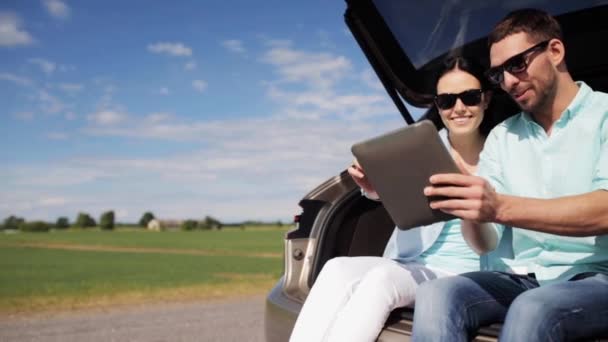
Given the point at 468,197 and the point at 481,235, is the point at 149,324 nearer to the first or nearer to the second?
the point at 481,235

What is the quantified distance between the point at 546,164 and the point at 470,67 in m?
0.86

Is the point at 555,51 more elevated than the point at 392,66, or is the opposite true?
the point at 392,66

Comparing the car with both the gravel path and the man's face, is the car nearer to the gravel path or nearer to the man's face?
the man's face

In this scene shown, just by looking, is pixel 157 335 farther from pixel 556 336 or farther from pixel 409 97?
pixel 556 336

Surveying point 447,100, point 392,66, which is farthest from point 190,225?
point 447,100

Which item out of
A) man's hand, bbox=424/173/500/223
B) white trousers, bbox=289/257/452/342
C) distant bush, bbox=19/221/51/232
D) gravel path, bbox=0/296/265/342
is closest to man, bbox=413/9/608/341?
man's hand, bbox=424/173/500/223

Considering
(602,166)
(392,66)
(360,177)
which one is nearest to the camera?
(602,166)

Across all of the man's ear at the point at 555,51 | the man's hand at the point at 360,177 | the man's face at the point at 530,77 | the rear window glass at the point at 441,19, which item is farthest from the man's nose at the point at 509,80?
the rear window glass at the point at 441,19

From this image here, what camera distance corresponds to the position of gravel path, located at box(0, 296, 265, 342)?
5.25m

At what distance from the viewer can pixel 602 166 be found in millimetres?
1885

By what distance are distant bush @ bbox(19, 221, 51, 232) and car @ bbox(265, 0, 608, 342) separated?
249 feet

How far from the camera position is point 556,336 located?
1.72 metres

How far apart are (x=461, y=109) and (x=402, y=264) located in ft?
2.44

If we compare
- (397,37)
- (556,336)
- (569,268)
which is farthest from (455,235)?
(397,37)
